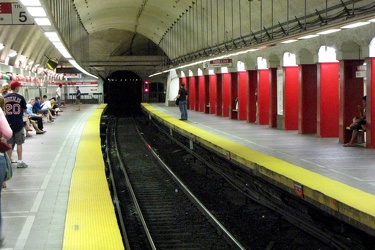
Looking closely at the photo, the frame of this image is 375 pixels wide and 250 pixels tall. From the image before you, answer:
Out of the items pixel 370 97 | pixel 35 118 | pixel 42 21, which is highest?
pixel 42 21

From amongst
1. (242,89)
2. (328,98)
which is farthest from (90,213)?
(242,89)

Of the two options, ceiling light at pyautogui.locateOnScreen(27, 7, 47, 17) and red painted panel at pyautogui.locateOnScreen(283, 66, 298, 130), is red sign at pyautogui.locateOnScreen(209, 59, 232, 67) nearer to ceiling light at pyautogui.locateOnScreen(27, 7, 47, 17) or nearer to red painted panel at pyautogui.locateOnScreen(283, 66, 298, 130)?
red painted panel at pyautogui.locateOnScreen(283, 66, 298, 130)

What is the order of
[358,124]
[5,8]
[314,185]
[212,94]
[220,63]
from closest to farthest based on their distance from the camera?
[314,185] → [358,124] → [5,8] → [220,63] → [212,94]

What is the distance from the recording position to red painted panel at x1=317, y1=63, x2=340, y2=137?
17578mm

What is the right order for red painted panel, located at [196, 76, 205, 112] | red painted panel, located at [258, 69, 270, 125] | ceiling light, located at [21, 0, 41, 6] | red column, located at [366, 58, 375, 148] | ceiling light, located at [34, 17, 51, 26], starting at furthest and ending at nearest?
red painted panel, located at [196, 76, 205, 112]
red painted panel, located at [258, 69, 270, 125]
red column, located at [366, 58, 375, 148]
ceiling light, located at [34, 17, 51, 26]
ceiling light, located at [21, 0, 41, 6]

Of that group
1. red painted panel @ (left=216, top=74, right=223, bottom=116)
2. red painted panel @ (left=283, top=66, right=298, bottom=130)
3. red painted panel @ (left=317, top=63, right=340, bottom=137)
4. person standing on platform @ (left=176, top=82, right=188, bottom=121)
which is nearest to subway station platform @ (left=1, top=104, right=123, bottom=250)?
red painted panel @ (left=317, top=63, right=340, bottom=137)

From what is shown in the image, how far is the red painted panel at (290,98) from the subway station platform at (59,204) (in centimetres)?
721

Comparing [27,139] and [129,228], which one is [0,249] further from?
[27,139]

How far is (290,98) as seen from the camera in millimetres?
20750

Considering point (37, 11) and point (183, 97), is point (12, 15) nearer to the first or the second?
point (37, 11)

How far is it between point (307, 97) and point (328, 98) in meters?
1.37

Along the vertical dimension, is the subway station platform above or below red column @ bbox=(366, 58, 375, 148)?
below

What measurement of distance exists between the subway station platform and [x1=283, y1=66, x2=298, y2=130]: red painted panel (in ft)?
23.7

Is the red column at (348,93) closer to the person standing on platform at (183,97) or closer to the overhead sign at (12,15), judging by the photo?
the overhead sign at (12,15)
